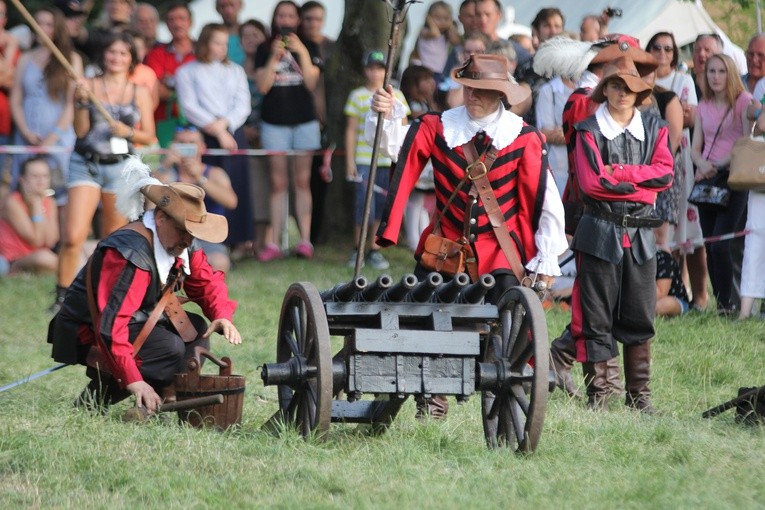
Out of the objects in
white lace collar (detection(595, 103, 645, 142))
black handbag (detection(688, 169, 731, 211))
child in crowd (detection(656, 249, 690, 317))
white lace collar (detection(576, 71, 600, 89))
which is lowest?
child in crowd (detection(656, 249, 690, 317))

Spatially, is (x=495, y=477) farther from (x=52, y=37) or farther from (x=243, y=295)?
(x=52, y=37)

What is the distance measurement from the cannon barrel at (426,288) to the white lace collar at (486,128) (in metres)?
1.05

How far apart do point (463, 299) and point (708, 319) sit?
14.5 feet

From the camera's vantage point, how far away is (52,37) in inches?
473

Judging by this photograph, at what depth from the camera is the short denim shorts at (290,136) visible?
13480 mm

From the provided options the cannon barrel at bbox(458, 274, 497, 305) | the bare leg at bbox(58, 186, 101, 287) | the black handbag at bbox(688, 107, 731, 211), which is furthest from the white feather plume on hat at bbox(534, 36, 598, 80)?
the bare leg at bbox(58, 186, 101, 287)

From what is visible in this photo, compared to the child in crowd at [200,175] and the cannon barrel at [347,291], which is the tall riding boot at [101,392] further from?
the child in crowd at [200,175]

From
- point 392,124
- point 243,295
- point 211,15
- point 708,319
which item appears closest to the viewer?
point 392,124

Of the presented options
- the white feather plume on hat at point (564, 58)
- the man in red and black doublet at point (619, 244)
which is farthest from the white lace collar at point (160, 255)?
the white feather plume on hat at point (564, 58)

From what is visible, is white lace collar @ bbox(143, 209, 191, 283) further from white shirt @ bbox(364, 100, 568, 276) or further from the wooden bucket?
white shirt @ bbox(364, 100, 568, 276)

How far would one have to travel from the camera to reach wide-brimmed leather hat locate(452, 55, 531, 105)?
23.6ft

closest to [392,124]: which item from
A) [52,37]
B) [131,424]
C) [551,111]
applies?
[131,424]

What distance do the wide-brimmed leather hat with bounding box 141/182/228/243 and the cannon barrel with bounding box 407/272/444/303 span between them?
40.7 inches

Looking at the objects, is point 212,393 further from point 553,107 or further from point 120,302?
point 553,107
